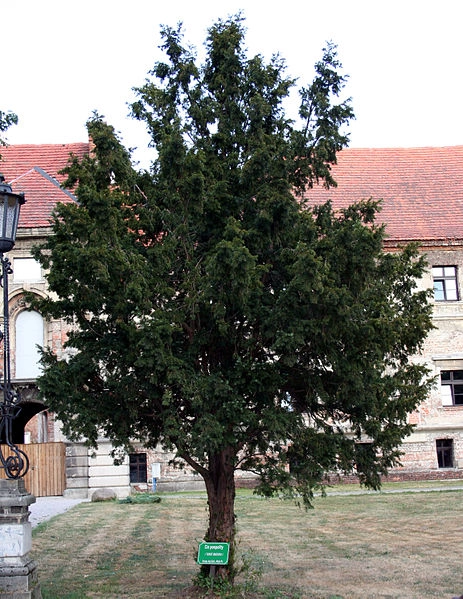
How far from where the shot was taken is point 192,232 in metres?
9.13

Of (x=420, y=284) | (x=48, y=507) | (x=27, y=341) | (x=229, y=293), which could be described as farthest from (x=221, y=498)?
(x=420, y=284)

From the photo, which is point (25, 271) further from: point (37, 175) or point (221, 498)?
point (221, 498)

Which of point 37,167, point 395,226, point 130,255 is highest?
point 37,167

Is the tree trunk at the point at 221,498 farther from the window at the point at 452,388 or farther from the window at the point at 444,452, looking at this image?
the window at the point at 444,452

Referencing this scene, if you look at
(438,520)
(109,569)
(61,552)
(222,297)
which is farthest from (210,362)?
(438,520)

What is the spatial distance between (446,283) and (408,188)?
4120mm

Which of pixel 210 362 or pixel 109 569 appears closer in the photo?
pixel 210 362

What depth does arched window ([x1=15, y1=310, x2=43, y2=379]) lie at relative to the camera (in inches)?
984

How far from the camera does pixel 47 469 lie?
2523cm

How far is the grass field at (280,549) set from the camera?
32.6 feet

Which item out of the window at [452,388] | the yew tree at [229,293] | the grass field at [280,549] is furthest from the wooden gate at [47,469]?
the yew tree at [229,293]

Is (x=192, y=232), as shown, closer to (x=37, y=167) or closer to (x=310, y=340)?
(x=310, y=340)

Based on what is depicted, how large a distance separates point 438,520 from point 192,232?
1039 centimetres

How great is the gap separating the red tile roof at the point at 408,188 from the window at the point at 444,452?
6.94 meters
